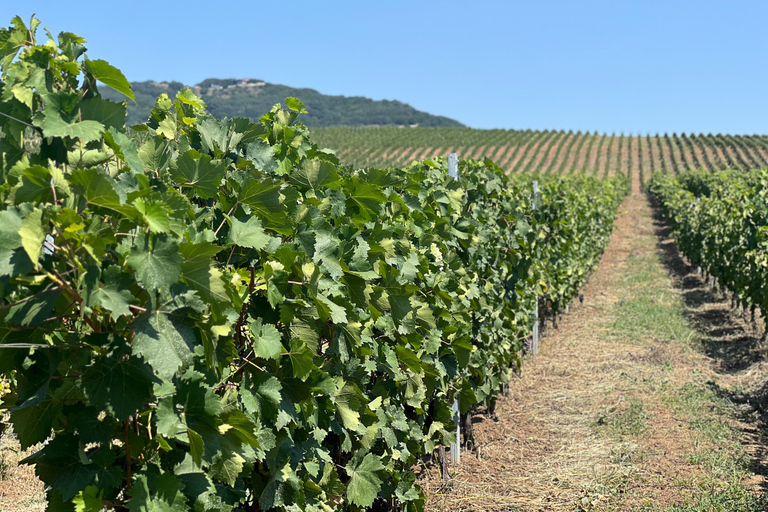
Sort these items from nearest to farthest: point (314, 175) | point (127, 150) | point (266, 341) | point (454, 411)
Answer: point (127, 150) < point (266, 341) < point (314, 175) < point (454, 411)

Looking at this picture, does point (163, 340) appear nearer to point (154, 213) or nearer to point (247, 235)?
point (154, 213)

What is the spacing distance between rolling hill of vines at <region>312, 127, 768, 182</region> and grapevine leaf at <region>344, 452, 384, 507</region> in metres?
59.2

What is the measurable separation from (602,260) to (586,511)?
16573 mm

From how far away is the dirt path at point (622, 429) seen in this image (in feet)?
15.0

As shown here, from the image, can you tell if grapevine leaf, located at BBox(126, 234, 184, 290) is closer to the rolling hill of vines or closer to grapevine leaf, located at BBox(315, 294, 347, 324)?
grapevine leaf, located at BBox(315, 294, 347, 324)

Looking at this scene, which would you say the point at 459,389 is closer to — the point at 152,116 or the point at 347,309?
the point at 347,309

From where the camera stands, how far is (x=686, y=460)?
5.19 meters

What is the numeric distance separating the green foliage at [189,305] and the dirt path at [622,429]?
1554 mm

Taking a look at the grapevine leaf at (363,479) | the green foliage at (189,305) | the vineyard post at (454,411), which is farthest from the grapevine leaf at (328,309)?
the vineyard post at (454,411)

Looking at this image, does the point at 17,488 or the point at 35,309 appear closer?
the point at 35,309

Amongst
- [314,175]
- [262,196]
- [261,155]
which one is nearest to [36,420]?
[262,196]

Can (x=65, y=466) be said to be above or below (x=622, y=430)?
above

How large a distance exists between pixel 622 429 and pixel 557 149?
71.8 metres

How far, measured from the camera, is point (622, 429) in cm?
588
